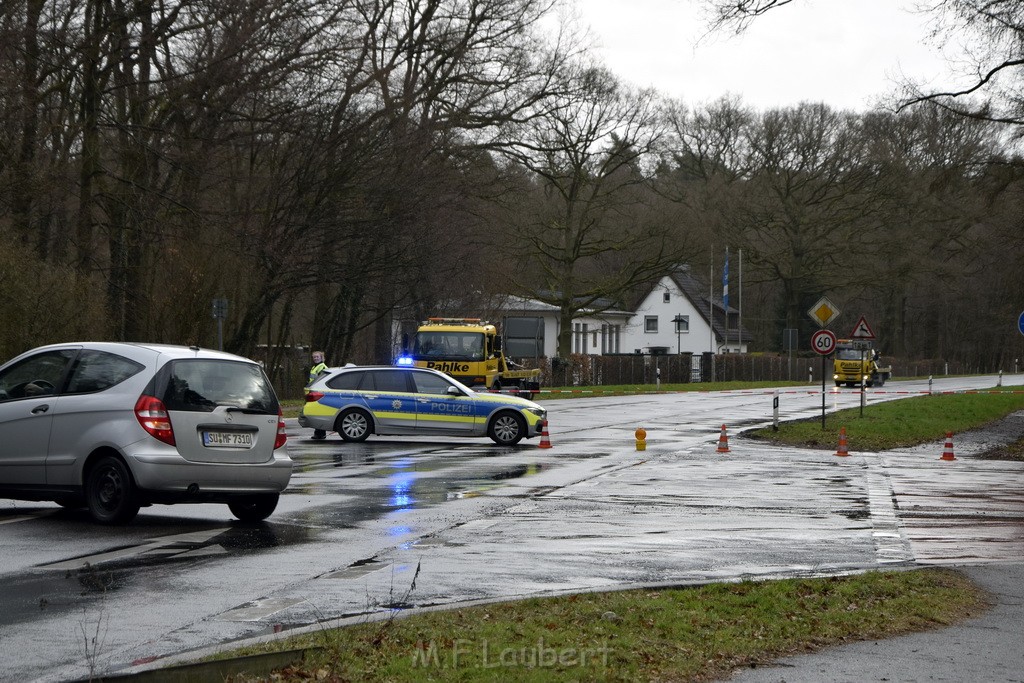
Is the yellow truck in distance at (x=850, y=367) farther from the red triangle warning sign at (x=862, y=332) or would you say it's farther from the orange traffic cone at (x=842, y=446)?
the orange traffic cone at (x=842, y=446)

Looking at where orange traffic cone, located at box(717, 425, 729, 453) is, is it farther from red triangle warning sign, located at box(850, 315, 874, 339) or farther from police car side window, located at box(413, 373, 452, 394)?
red triangle warning sign, located at box(850, 315, 874, 339)

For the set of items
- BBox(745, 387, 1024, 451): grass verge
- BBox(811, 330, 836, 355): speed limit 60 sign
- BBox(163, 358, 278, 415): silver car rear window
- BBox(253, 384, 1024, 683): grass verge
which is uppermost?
BBox(811, 330, 836, 355): speed limit 60 sign

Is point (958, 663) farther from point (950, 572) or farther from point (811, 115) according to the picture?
point (811, 115)

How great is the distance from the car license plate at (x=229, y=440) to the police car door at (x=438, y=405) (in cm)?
1276

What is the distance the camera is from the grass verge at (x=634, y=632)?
6.91 metres

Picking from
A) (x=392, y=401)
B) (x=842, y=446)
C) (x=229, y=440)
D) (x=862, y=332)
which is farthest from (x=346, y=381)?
(x=862, y=332)

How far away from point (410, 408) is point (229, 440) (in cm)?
1305

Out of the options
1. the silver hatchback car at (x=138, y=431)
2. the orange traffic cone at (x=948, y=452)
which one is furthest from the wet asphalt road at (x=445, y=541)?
the orange traffic cone at (x=948, y=452)

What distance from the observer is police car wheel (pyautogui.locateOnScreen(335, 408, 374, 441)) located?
26172 mm

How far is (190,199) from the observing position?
35.6 metres

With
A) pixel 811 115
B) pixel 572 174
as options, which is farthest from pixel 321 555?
pixel 811 115

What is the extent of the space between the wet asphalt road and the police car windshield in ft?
62.4

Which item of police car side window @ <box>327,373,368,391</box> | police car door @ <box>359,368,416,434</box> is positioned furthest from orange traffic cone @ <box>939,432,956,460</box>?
police car side window @ <box>327,373,368,391</box>

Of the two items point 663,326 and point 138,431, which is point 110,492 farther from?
point 663,326
